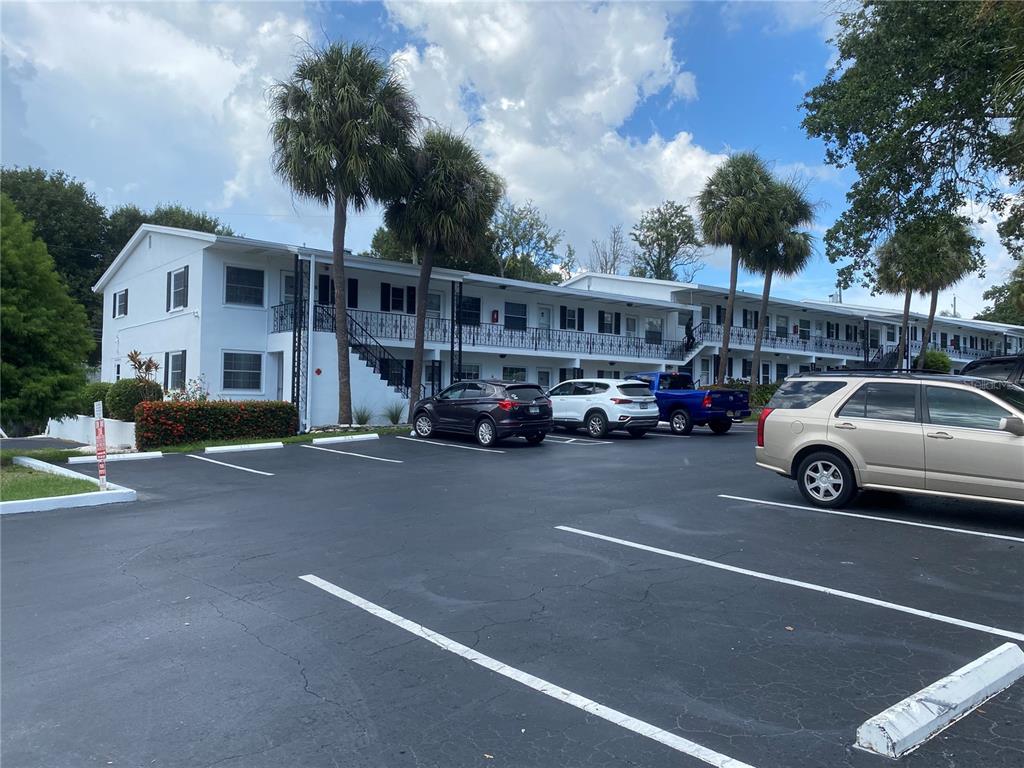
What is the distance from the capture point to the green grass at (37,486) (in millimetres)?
10738

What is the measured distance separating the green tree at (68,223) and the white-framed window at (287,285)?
60.7 feet

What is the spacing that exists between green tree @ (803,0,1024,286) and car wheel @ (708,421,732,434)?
7.34 metres

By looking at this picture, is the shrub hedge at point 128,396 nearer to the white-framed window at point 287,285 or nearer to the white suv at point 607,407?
the white-framed window at point 287,285

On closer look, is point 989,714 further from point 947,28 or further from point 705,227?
point 705,227

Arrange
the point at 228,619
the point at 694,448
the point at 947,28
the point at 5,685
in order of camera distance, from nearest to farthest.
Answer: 1. the point at 5,685
2. the point at 228,619
3. the point at 947,28
4. the point at 694,448

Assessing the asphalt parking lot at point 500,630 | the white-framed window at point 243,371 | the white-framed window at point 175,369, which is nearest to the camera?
→ the asphalt parking lot at point 500,630

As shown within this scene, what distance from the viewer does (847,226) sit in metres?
15.3

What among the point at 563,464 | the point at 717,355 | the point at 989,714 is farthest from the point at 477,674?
the point at 717,355

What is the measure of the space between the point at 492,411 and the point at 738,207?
1774cm

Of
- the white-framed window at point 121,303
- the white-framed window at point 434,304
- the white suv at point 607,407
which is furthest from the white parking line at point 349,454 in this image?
the white-framed window at point 121,303

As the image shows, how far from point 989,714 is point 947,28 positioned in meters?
12.6

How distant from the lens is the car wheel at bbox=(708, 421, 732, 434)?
22.7 meters

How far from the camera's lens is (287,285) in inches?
1013

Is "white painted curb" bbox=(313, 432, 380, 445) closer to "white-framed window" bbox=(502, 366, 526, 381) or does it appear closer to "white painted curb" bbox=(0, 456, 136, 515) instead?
"white painted curb" bbox=(0, 456, 136, 515)
